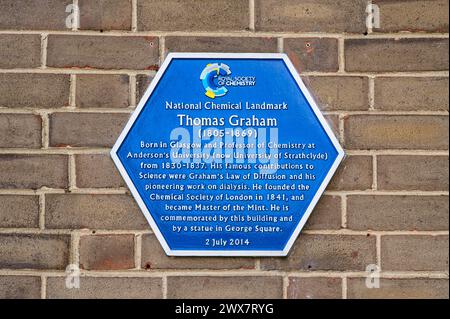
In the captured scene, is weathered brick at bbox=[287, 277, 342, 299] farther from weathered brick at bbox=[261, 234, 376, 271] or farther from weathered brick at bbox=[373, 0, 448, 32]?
weathered brick at bbox=[373, 0, 448, 32]

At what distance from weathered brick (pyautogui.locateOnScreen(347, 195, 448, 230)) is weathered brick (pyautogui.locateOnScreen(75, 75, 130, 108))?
1.01 meters

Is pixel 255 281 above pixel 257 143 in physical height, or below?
below

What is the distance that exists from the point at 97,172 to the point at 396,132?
4.01ft

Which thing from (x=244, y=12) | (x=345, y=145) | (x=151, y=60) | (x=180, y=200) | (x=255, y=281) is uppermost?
(x=244, y=12)

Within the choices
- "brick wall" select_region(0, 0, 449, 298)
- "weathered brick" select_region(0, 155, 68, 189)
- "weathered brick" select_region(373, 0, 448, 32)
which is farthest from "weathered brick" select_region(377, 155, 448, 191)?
"weathered brick" select_region(0, 155, 68, 189)

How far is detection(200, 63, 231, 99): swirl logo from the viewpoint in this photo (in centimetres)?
275

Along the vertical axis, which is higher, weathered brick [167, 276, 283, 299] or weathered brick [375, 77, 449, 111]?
weathered brick [375, 77, 449, 111]

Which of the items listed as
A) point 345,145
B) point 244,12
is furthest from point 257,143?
point 244,12

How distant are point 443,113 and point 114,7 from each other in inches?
55.4

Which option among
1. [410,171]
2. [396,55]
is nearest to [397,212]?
[410,171]

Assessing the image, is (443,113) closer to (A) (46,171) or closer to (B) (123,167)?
(B) (123,167)

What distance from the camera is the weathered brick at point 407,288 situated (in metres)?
2.76

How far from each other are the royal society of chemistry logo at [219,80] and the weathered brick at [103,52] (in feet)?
0.70

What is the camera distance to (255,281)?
2.75 m
